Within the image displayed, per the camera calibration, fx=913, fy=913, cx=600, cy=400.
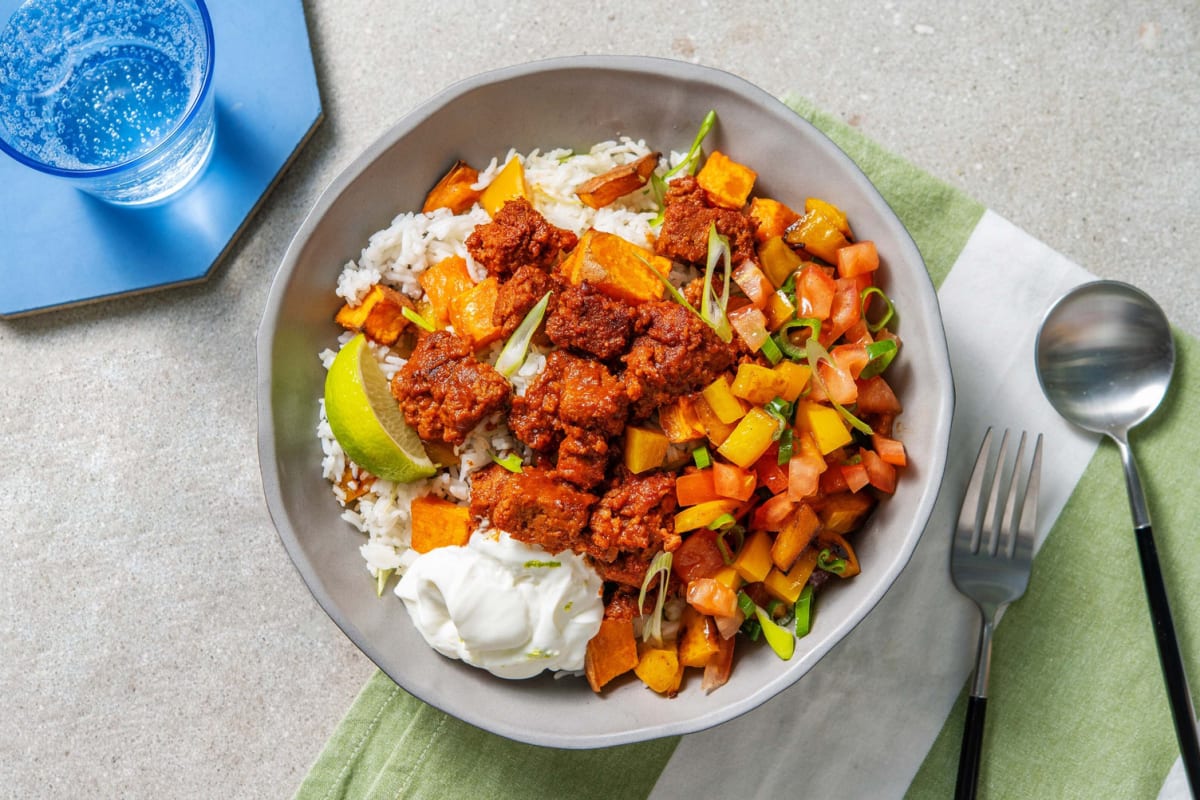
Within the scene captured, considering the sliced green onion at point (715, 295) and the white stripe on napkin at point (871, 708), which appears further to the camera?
the white stripe on napkin at point (871, 708)

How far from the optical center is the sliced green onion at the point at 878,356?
2.16 metres

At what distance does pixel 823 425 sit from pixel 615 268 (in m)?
0.61

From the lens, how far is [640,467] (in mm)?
2098

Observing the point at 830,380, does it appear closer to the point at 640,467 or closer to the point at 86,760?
the point at 640,467

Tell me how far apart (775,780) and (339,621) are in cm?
122

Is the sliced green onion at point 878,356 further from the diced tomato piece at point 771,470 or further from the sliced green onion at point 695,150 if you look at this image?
the sliced green onion at point 695,150

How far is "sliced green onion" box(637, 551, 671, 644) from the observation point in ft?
6.83

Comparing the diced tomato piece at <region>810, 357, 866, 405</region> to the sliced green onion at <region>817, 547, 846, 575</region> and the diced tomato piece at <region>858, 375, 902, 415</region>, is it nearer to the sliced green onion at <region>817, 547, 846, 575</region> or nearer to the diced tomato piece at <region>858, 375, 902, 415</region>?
the diced tomato piece at <region>858, 375, 902, 415</region>

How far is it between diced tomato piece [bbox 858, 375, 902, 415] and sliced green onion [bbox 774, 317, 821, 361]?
196 millimetres

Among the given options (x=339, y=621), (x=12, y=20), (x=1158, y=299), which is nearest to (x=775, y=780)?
(x=339, y=621)

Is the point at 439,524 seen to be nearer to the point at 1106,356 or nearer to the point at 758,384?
the point at 758,384

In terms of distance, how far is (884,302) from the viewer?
2.25 m

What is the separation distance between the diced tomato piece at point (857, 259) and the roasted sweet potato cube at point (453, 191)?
3.11 ft

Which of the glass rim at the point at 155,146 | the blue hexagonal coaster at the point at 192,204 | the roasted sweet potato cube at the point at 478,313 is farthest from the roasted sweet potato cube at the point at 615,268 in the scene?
the glass rim at the point at 155,146
